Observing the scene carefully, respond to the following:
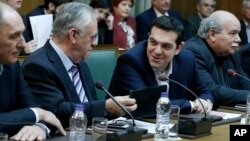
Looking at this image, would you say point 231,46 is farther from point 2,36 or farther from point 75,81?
point 2,36

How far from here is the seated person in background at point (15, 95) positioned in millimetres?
2654

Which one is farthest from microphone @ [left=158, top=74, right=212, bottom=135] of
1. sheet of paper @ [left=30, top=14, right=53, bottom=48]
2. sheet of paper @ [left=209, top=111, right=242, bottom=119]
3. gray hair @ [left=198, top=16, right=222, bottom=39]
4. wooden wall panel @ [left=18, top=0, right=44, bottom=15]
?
wooden wall panel @ [left=18, top=0, right=44, bottom=15]

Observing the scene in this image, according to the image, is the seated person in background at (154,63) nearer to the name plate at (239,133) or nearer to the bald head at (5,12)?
the name plate at (239,133)

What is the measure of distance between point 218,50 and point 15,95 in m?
1.91

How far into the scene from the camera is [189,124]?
295 centimetres

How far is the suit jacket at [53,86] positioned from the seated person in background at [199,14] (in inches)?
178

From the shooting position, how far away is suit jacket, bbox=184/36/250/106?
13.3 ft

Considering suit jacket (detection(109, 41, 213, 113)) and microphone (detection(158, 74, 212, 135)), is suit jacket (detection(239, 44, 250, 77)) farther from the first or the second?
microphone (detection(158, 74, 212, 135))

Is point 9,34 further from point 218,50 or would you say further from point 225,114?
point 218,50

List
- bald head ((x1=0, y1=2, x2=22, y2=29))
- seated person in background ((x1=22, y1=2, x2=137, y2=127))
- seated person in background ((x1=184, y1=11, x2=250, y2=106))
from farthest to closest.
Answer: seated person in background ((x1=184, y1=11, x2=250, y2=106)), seated person in background ((x1=22, y1=2, x2=137, y2=127)), bald head ((x1=0, y1=2, x2=22, y2=29))

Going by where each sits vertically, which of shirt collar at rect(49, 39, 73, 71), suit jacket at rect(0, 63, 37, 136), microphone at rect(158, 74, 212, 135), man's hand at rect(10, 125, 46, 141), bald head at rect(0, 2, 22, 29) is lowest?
microphone at rect(158, 74, 212, 135)

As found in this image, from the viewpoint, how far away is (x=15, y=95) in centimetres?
302

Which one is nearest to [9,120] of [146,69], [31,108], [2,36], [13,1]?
[31,108]

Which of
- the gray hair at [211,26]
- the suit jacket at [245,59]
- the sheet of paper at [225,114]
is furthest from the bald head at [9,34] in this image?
the suit jacket at [245,59]
